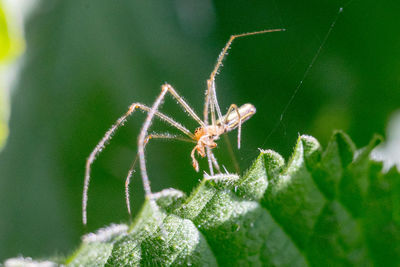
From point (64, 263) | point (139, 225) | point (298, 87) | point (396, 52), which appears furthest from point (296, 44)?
point (64, 263)

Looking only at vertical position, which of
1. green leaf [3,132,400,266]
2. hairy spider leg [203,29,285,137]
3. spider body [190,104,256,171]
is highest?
hairy spider leg [203,29,285,137]

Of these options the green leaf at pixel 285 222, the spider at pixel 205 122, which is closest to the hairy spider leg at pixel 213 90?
the spider at pixel 205 122

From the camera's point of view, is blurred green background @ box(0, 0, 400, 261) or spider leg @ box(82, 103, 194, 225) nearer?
spider leg @ box(82, 103, 194, 225)

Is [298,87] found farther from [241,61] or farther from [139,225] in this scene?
[139,225]

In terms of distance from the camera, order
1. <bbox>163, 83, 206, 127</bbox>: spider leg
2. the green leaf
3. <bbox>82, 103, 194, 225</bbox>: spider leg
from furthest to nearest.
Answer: <bbox>163, 83, 206, 127</bbox>: spider leg < <bbox>82, 103, 194, 225</bbox>: spider leg < the green leaf

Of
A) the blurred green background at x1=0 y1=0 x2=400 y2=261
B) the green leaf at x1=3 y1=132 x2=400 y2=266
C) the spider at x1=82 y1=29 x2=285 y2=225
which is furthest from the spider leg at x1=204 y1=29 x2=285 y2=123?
the green leaf at x1=3 y1=132 x2=400 y2=266

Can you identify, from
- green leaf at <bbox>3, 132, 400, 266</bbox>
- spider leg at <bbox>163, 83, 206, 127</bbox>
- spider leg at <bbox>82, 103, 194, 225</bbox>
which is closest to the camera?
green leaf at <bbox>3, 132, 400, 266</bbox>

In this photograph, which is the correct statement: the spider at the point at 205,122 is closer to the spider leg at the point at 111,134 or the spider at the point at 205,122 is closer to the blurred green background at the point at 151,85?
the spider leg at the point at 111,134

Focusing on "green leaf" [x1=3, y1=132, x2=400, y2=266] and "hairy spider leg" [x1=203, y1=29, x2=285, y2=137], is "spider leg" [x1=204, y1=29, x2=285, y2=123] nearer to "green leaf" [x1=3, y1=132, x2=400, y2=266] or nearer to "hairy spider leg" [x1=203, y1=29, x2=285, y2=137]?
"hairy spider leg" [x1=203, y1=29, x2=285, y2=137]
